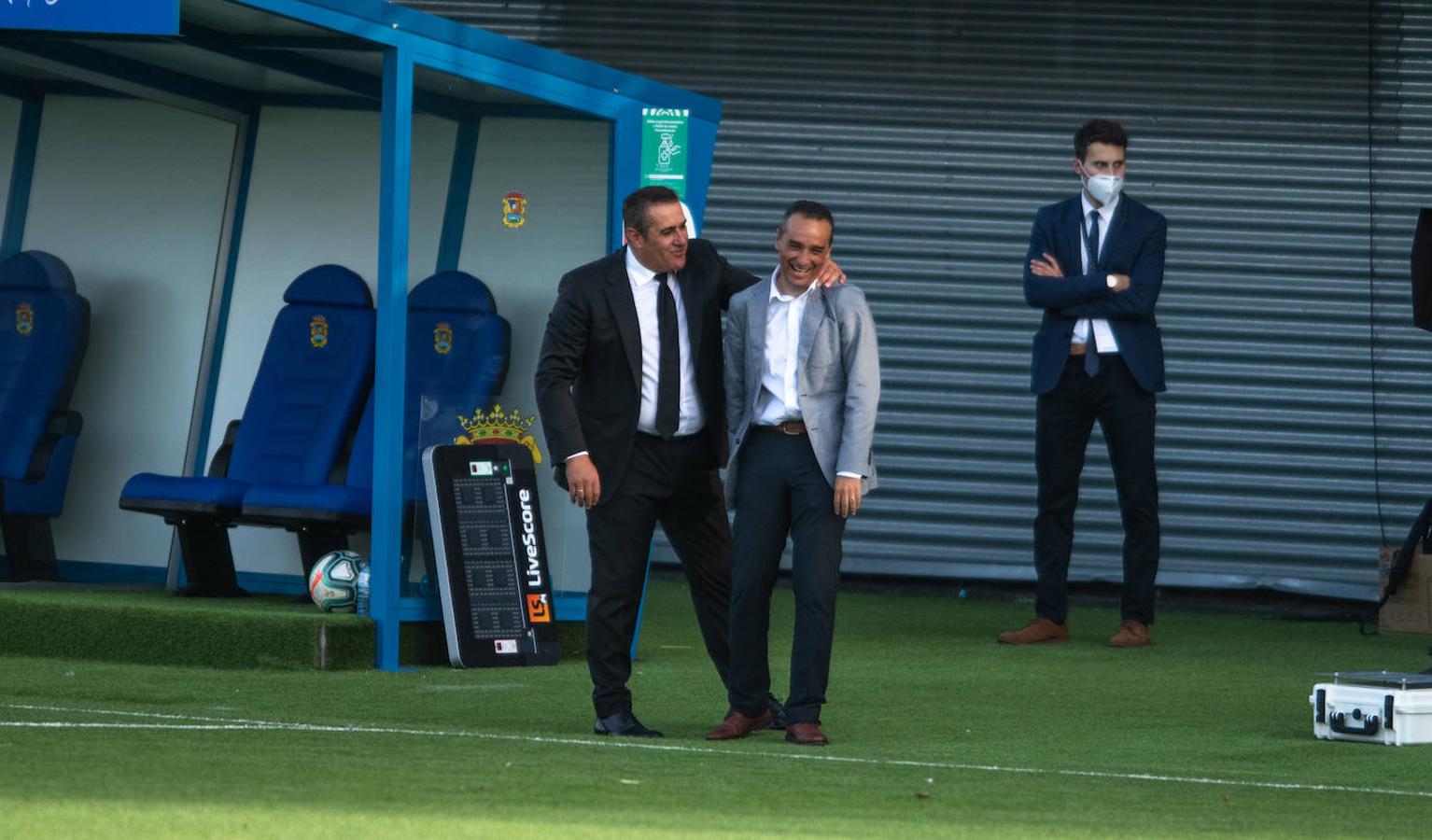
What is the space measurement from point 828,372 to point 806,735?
98 cm

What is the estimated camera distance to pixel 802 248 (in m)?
6.16

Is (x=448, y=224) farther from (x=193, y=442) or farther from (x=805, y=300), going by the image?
(x=805, y=300)

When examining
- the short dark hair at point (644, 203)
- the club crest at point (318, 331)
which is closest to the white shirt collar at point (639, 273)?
the short dark hair at point (644, 203)

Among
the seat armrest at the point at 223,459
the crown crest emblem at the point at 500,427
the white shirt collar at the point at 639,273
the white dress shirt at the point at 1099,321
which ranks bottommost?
the seat armrest at the point at 223,459

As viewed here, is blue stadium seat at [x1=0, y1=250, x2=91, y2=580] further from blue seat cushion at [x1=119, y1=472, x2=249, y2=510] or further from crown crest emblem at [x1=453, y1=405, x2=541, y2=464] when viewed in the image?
crown crest emblem at [x1=453, y1=405, x2=541, y2=464]

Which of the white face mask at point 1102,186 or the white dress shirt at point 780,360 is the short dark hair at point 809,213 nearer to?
the white dress shirt at point 780,360

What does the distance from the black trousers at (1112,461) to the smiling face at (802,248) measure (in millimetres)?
3135

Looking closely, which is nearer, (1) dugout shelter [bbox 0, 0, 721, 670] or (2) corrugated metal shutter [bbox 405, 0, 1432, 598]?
(1) dugout shelter [bbox 0, 0, 721, 670]

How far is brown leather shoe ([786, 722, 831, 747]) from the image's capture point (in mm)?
6141

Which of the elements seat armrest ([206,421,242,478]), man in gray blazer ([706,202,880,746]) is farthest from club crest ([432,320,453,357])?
man in gray blazer ([706,202,880,746])

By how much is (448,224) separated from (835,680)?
2.25 m

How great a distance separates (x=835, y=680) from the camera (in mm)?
7910

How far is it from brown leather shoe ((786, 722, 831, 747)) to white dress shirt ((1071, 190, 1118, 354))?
3.37 metres

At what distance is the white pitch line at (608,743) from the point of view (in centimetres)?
554
